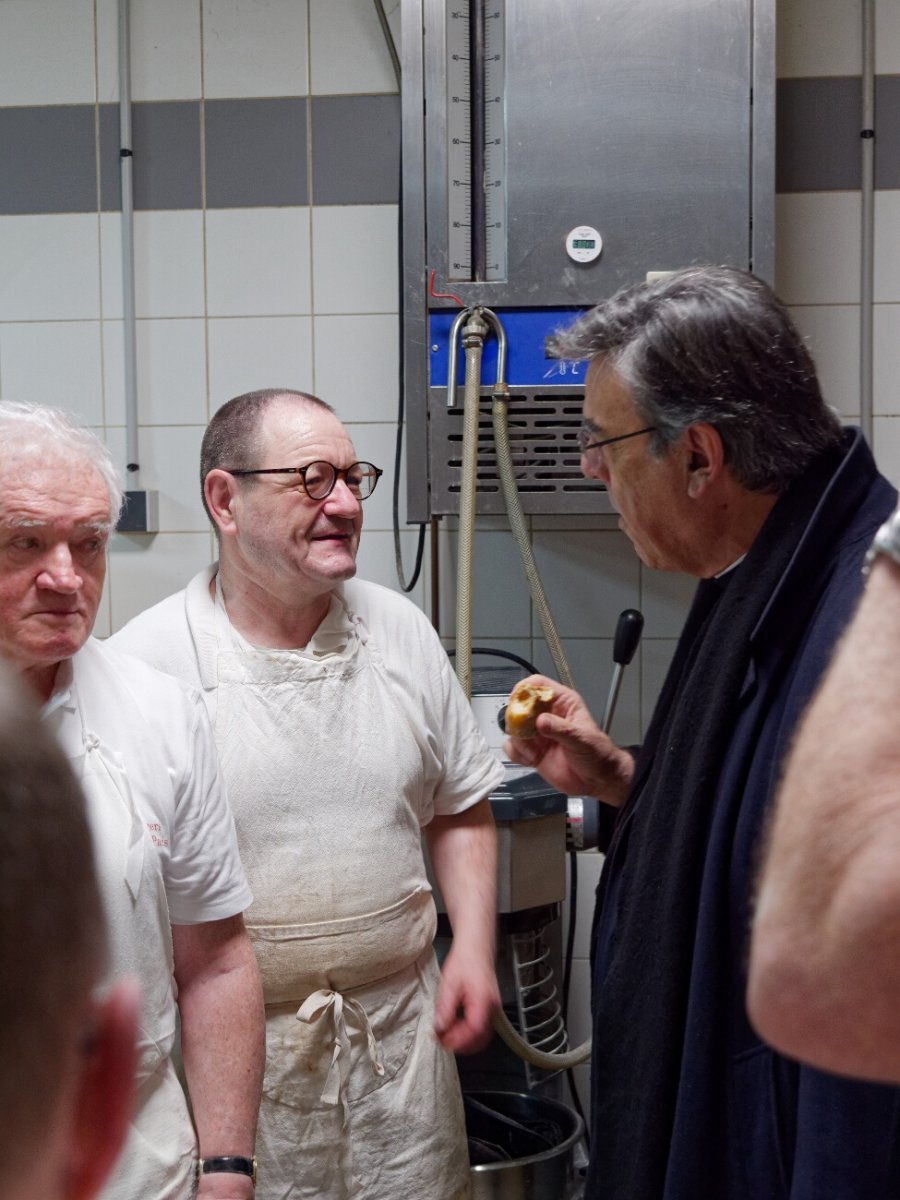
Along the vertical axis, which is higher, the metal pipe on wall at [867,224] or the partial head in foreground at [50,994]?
the metal pipe on wall at [867,224]

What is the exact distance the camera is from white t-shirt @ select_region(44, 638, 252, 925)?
4.42ft

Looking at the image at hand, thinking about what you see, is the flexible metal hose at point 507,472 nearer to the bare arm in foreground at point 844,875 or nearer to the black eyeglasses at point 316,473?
the black eyeglasses at point 316,473

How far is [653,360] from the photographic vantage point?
1.38m

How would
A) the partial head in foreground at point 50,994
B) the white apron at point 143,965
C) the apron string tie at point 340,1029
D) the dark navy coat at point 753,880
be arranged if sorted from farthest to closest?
the apron string tie at point 340,1029
the white apron at point 143,965
the dark navy coat at point 753,880
the partial head in foreground at point 50,994

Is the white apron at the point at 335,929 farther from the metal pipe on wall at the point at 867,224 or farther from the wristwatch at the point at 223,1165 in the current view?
the metal pipe on wall at the point at 867,224

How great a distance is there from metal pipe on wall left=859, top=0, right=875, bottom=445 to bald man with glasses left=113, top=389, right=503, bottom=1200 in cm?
122

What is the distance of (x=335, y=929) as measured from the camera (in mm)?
1679

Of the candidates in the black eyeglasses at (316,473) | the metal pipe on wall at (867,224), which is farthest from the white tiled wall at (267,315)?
the black eyeglasses at (316,473)

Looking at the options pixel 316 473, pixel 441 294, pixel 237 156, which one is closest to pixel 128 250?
pixel 237 156

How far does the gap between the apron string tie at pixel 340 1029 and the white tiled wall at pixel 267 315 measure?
102cm

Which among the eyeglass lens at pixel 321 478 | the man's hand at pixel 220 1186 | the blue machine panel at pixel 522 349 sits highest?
the blue machine panel at pixel 522 349

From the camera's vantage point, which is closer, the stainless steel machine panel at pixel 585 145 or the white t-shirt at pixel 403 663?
the white t-shirt at pixel 403 663

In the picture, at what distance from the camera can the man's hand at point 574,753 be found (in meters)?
1.66

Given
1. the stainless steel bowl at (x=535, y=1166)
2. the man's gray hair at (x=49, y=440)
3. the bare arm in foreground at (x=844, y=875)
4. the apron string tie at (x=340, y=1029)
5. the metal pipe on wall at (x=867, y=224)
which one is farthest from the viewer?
the metal pipe on wall at (x=867, y=224)
